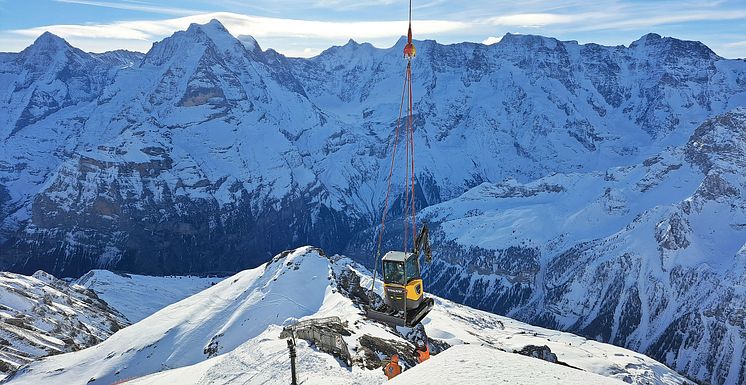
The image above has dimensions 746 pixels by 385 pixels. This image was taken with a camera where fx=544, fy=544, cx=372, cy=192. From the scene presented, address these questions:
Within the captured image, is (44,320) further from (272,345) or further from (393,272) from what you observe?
(393,272)

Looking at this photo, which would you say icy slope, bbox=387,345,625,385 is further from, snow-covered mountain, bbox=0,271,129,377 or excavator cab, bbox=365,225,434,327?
snow-covered mountain, bbox=0,271,129,377

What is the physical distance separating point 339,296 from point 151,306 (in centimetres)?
12319

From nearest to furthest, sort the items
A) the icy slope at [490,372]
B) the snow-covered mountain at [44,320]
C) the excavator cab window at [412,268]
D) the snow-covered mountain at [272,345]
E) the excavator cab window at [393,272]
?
the icy slope at [490,372]
the excavator cab window at [393,272]
the excavator cab window at [412,268]
the snow-covered mountain at [272,345]
the snow-covered mountain at [44,320]

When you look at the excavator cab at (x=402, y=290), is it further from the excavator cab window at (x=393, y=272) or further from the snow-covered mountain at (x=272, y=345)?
the snow-covered mountain at (x=272, y=345)

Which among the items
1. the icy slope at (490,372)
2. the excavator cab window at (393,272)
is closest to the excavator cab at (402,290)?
the excavator cab window at (393,272)

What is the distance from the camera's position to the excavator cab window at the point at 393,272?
26.7 meters

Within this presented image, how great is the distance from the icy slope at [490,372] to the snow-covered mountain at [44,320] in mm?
86975

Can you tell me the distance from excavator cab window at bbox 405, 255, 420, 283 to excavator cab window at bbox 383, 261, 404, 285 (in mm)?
375

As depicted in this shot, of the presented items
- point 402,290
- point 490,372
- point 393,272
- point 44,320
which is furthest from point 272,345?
point 44,320

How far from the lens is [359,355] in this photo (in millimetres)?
43750

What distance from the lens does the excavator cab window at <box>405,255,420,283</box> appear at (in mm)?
26906

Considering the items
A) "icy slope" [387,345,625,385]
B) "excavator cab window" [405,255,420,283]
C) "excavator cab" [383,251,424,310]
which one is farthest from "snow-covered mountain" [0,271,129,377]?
"icy slope" [387,345,625,385]

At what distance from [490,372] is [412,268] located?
8.94 metres

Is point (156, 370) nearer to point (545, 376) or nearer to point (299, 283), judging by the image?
point (299, 283)
